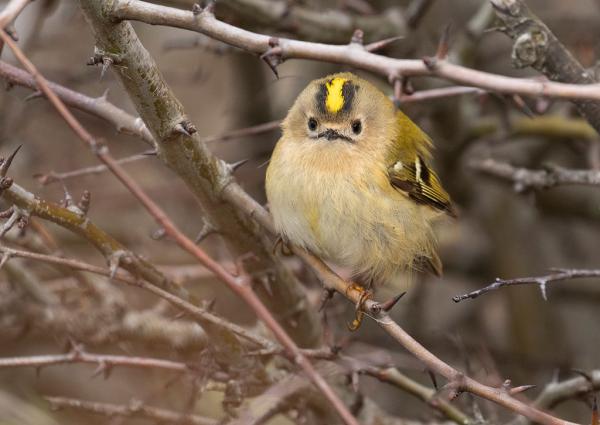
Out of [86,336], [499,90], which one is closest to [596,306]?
[86,336]

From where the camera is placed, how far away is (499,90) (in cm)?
168

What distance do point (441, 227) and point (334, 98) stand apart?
86 centimetres

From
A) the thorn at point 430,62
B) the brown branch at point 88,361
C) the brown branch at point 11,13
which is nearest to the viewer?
the brown branch at point 11,13

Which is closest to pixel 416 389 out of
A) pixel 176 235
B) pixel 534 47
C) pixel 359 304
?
pixel 359 304

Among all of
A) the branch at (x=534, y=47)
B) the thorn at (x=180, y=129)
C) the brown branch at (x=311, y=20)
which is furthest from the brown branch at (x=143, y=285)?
the brown branch at (x=311, y=20)

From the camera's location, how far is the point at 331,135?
321cm

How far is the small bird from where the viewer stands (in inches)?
117

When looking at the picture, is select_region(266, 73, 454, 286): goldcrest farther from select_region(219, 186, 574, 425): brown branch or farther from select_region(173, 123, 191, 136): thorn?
select_region(173, 123, 191, 136): thorn

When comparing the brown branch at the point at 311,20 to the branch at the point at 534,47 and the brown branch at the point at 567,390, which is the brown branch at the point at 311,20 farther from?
the brown branch at the point at 567,390

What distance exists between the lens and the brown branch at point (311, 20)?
3.65m

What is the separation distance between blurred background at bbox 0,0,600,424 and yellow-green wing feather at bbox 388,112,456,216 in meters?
0.46

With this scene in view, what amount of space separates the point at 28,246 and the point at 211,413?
1057mm

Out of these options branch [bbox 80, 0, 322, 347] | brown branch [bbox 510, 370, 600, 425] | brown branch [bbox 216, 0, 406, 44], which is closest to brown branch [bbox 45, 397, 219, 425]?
branch [bbox 80, 0, 322, 347]

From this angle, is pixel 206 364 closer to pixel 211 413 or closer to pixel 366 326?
pixel 211 413
